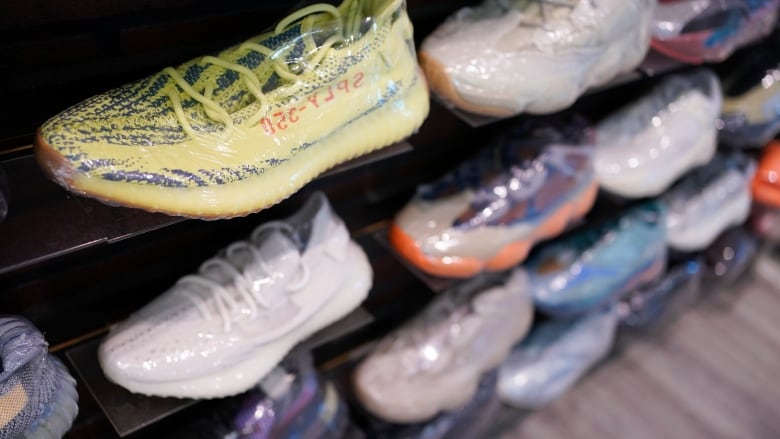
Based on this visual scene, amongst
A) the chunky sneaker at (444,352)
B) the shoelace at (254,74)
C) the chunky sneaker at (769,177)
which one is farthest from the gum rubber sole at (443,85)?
the chunky sneaker at (769,177)

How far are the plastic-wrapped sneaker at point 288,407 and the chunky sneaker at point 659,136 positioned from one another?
57 centimetres

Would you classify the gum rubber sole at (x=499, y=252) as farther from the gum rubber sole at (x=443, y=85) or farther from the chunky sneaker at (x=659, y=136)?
the gum rubber sole at (x=443, y=85)

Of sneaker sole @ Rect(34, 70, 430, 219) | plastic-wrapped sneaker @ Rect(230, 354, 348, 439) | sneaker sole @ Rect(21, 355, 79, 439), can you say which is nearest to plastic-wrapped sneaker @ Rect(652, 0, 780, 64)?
sneaker sole @ Rect(34, 70, 430, 219)

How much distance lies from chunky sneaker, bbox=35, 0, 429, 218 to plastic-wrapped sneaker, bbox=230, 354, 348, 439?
34 centimetres

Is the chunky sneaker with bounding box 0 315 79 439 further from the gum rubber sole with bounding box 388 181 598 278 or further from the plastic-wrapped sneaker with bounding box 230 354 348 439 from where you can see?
the gum rubber sole with bounding box 388 181 598 278

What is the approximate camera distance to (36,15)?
672 mm

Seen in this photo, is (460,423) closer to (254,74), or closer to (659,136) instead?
(659,136)

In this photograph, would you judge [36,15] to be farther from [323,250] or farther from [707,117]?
[707,117]

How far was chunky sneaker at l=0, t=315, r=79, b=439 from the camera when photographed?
0.63 meters

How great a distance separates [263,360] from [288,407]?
0.15 meters

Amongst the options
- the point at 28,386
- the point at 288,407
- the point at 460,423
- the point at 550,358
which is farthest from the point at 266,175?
the point at 550,358

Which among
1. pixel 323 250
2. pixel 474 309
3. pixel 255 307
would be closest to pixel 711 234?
pixel 474 309

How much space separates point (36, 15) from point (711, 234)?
51.4 inches

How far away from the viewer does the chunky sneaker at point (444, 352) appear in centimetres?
106
